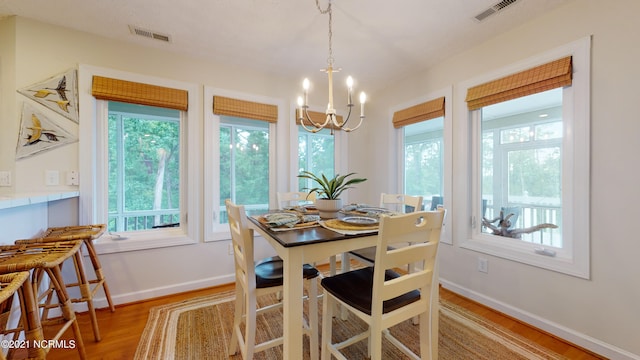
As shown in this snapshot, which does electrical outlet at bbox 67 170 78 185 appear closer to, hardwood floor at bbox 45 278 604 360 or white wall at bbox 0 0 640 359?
white wall at bbox 0 0 640 359

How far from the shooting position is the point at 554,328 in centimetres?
181

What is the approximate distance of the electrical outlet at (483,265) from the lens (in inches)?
87.6

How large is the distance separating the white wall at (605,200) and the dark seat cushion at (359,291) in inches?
52.6

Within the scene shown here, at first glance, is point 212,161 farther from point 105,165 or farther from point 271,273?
point 271,273

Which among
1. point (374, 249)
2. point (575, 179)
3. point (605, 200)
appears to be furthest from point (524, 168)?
point (374, 249)

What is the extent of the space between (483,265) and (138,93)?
3.54 meters

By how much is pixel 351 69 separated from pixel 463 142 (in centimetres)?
146

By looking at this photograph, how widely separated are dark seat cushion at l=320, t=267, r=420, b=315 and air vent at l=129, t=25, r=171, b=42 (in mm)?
2475

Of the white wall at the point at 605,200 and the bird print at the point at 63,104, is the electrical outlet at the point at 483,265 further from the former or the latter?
the bird print at the point at 63,104

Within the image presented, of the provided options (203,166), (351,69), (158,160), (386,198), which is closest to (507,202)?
(386,198)

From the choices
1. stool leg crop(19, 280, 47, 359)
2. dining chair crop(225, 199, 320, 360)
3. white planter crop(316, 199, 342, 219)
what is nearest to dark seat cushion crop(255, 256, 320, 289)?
dining chair crop(225, 199, 320, 360)

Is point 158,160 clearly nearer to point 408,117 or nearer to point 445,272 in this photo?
point 408,117

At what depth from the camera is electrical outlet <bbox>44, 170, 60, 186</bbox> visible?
2011mm

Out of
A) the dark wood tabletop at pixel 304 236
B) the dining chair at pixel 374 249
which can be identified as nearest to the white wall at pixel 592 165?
the dining chair at pixel 374 249
